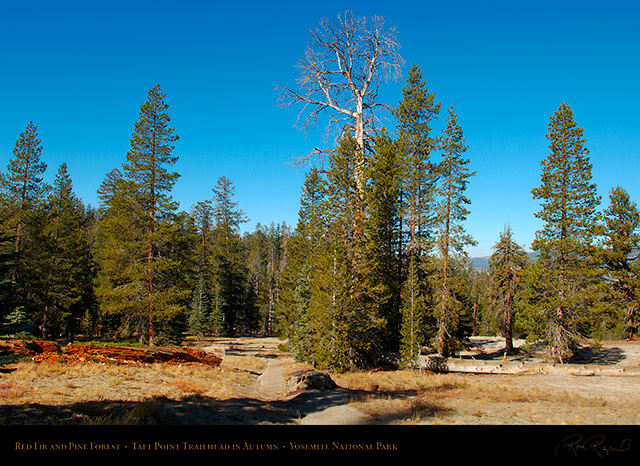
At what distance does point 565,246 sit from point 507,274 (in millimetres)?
12637

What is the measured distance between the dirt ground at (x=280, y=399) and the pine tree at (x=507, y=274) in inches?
591

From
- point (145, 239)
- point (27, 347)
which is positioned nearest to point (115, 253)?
point (145, 239)

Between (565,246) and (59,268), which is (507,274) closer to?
(565,246)

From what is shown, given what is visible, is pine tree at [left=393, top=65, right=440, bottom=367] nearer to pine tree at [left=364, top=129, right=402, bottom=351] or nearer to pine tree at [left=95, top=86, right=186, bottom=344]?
pine tree at [left=364, top=129, right=402, bottom=351]

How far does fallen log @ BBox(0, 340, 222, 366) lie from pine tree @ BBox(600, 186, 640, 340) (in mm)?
28630

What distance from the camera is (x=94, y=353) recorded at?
16.0m

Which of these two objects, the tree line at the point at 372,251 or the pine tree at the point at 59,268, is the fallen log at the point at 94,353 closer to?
the tree line at the point at 372,251

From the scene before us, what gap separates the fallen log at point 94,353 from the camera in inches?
577

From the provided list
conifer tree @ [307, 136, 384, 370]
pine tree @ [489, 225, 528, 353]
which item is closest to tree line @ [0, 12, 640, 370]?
conifer tree @ [307, 136, 384, 370]

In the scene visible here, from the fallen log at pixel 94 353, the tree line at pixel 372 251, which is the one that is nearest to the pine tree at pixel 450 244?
the tree line at pixel 372 251

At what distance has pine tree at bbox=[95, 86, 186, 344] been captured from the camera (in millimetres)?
20938

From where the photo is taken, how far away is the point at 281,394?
14094mm
